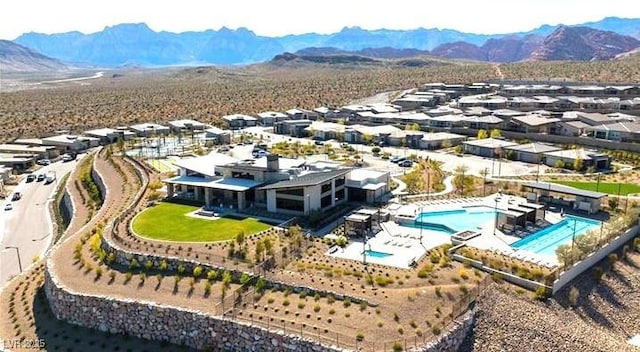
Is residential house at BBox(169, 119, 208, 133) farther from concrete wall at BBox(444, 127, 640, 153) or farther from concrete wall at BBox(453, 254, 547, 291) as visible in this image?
concrete wall at BBox(453, 254, 547, 291)

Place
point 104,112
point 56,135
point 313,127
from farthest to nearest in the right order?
point 104,112, point 56,135, point 313,127

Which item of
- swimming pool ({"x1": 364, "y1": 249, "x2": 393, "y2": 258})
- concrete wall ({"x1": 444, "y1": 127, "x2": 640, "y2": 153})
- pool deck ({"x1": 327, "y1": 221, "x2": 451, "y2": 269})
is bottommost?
swimming pool ({"x1": 364, "y1": 249, "x2": 393, "y2": 258})

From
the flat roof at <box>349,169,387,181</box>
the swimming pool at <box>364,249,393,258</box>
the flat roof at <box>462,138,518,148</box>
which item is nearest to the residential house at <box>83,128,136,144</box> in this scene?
the flat roof at <box>349,169,387,181</box>

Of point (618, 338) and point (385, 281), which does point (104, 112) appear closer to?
point (385, 281)

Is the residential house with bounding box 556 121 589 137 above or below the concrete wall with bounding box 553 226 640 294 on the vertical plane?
above

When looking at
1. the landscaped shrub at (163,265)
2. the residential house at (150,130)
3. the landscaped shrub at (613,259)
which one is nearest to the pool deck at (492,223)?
the landscaped shrub at (613,259)

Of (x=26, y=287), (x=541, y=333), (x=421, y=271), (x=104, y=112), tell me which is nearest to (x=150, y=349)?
(x=26, y=287)
